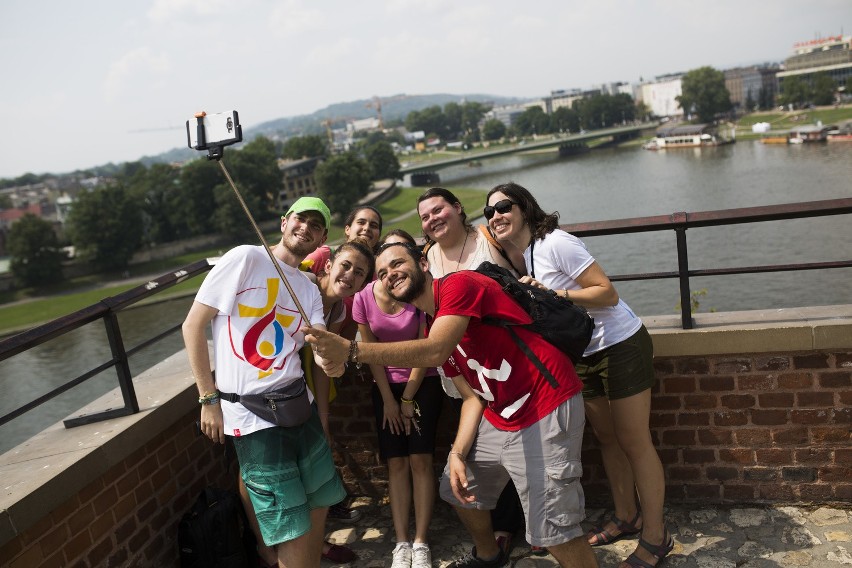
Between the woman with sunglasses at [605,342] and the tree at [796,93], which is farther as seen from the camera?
the tree at [796,93]

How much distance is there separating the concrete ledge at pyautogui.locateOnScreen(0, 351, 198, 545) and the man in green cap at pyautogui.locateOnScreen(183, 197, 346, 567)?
564mm

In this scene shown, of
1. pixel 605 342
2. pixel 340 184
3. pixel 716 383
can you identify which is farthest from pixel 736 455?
pixel 340 184

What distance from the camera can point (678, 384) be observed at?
145 inches

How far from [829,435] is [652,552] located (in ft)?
3.44

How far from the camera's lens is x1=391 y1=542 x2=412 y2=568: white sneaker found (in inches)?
137

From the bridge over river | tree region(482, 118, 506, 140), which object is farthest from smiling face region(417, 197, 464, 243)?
tree region(482, 118, 506, 140)

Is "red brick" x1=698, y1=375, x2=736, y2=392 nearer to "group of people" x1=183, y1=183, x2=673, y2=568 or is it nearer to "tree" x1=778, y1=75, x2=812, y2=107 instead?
"group of people" x1=183, y1=183, x2=673, y2=568

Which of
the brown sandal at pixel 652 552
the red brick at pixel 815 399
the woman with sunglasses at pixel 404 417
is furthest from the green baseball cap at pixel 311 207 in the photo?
the red brick at pixel 815 399

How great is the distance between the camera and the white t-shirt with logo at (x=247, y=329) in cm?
287

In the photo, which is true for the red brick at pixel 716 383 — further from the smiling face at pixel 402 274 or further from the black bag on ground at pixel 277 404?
the black bag on ground at pixel 277 404

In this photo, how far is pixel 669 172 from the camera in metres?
68.8

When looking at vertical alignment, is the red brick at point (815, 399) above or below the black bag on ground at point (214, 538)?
above

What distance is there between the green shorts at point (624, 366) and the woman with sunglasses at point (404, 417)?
2.53 ft

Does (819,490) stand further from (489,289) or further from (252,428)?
(252,428)
